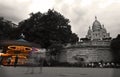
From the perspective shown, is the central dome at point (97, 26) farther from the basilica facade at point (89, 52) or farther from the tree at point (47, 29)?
the basilica facade at point (89, 52)

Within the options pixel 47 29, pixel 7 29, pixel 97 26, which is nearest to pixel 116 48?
pixel 47 29

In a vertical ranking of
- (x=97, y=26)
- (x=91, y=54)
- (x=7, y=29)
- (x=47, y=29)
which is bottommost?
(x=91, y=54)

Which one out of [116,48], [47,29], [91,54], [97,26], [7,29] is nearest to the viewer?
[116,48]

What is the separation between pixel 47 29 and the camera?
7288 cm

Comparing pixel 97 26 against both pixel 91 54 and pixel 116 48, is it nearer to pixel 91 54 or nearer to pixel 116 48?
pixel 116 48

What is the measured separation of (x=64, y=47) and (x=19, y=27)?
Result: 2255cm

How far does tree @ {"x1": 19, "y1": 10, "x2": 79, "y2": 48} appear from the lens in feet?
235

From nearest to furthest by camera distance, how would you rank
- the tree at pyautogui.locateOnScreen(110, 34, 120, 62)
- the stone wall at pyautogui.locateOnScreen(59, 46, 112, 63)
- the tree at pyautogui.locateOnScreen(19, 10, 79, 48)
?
the tree at pyautogui.locateOnScreen(110, 34, 120, 62), the stone wall at pyautogui.locateOnScreen(59, 46, 112, 63), the tree at pyautogui.locateOnScreen(19, 10, 79, 48)

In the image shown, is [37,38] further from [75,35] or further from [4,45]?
[4,45]

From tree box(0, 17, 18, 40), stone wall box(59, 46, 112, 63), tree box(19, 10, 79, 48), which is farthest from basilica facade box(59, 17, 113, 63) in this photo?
tree box(0, 17, 18, 40)

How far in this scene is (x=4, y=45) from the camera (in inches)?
573

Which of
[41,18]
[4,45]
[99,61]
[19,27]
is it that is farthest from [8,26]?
[4,45]

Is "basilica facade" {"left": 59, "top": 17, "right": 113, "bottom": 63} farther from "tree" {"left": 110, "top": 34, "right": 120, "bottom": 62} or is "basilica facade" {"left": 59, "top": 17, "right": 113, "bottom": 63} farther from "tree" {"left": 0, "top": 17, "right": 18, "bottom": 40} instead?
"tree" {"left": 0, "top": 17, "right": 18, "bottom": 40}

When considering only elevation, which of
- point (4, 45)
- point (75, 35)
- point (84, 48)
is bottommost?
point (4, 45)
